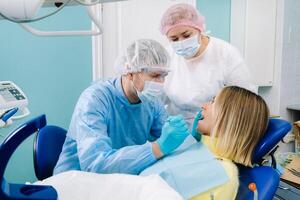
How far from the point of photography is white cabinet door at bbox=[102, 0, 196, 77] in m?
2.46

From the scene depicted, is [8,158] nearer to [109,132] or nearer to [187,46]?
[109,132]

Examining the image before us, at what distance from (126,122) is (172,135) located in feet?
1.09

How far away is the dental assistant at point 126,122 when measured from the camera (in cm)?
118

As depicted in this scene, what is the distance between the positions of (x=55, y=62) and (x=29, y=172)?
81 cm

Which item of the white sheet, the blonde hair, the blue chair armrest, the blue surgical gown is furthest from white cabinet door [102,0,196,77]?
the blue chair armrest

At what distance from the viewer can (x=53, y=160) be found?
4.88ft

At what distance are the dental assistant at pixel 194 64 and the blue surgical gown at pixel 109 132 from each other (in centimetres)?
30

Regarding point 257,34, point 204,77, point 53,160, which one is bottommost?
point 53,160

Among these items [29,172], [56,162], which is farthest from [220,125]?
[29,172]

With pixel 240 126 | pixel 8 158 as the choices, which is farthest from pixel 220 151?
pixel 8 158

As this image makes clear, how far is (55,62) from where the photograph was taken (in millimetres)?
2285

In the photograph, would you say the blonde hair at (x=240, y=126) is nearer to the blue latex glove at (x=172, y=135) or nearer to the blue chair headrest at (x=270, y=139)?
the blue chair headrest at (x=270, y=139)

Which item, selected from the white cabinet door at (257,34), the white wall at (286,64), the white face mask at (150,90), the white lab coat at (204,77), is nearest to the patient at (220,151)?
the white face mask at (150,90)

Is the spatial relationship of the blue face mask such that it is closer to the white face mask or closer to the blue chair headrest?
the white face mask
